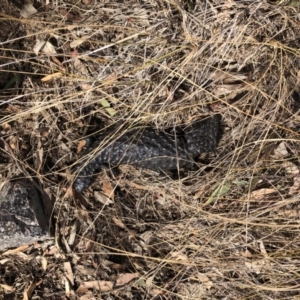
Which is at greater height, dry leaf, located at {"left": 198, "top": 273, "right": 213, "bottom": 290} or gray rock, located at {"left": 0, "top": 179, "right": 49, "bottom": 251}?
gray rock, located at {"left": 0, "top": 179, "right": 49, "bottom": 251}

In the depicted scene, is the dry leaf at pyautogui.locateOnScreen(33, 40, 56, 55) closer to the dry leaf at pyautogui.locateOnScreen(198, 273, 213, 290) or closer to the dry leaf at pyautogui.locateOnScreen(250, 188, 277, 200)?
the dry leaf at pyautogui.locateOnScreen(250, 188, 277, 200)

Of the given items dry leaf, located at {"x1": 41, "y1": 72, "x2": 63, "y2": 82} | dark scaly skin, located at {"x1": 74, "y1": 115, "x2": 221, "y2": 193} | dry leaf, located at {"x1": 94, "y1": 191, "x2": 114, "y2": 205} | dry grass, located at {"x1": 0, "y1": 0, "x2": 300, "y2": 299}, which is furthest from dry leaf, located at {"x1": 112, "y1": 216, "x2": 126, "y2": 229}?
dry leaf, located at {"x1": 41, "y1": 72, "x2": 63, "y2": 82}

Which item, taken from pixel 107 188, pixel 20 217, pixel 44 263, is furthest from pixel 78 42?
pixel 44 263

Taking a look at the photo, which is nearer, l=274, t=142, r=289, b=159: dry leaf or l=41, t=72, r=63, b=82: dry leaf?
l=274, t=142, r=289, b=159: dry leaf

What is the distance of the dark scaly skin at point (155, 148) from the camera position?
3.61 meters

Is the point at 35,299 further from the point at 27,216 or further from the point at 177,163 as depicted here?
the point at 177,163

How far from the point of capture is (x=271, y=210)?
11.7 ft

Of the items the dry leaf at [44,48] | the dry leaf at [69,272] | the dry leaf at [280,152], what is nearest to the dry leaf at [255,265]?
the dry leaf at [280,152]

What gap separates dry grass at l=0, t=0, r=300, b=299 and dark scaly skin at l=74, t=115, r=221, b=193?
10 cm

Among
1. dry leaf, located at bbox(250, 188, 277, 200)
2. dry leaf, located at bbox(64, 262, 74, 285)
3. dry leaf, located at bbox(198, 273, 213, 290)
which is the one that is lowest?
dry leaf, located at bbox(198, 273, 213, 290)

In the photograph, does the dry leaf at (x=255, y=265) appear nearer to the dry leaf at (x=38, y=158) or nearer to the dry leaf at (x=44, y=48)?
the dry leaf at (x=38, y=158)

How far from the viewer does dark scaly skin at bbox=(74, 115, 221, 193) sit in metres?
3.61

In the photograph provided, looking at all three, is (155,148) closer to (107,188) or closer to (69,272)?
(107,188)

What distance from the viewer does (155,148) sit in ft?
11.8
